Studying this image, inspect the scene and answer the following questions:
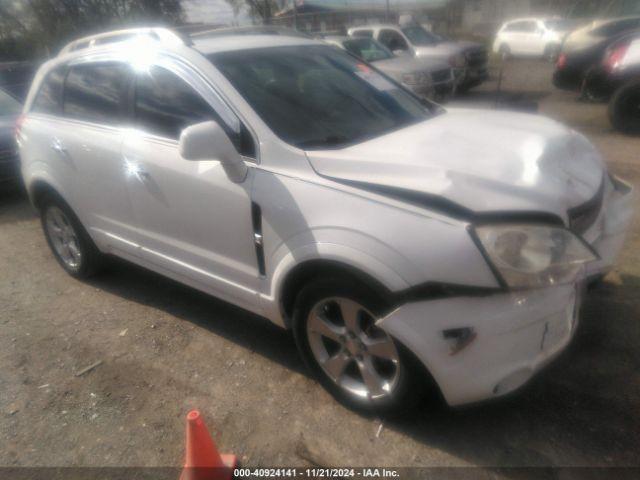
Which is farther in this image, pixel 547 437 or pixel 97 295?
pixel 97 295

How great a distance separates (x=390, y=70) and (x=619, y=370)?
A: 7.03 metres

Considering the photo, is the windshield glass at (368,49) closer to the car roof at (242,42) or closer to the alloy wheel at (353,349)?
the car roof at (242,42)

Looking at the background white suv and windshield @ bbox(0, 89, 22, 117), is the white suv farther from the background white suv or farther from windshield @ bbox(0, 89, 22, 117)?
the background white suv

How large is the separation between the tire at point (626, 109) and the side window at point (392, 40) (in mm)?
5221

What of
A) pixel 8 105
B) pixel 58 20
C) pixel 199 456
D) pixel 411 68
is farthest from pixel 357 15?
pixel 199 456

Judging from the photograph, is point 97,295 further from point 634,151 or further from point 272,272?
point 634,151

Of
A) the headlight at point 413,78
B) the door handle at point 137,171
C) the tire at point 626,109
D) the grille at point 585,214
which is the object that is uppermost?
the door handle at point 137,171

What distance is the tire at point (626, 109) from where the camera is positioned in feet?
23.4

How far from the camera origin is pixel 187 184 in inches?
111

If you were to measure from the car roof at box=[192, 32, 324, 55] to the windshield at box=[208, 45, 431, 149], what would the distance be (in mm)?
65

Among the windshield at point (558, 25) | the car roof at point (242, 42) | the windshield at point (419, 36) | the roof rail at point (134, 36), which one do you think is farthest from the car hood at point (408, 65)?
the windshield at point (558, 25)

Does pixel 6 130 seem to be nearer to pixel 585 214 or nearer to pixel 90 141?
pixel 90 141

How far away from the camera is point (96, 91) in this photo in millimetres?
3520

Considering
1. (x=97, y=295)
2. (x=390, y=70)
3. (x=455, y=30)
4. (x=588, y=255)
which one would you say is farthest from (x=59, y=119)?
(x=455, y=30)
